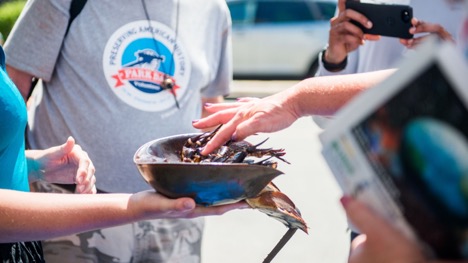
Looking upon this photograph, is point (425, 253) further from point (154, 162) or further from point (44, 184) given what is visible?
point (44, 184)

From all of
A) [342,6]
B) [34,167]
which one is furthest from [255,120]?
[342,6]

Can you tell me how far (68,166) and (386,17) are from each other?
47.4 inches

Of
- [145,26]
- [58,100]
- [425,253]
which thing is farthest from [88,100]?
[425,253]

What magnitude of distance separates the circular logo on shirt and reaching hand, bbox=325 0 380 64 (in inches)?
21.5

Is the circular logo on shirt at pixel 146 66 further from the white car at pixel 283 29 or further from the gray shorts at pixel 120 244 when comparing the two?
Answer: the white car at pixel 283 29

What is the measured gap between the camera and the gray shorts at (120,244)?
2.66m

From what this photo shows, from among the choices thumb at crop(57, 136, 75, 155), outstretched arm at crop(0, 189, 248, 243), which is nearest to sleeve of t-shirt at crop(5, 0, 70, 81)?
thumb at crop(57, 136, 75, 155)

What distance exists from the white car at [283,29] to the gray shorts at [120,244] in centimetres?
908

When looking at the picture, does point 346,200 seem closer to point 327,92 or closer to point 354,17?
point 327,92

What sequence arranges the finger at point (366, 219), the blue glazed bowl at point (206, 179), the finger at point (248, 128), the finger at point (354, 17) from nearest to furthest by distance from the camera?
the finger at point (366, 219)
the blue glazed bowl at point (206, 179)
the finger at point (248, 128)
the finger at point (354, 17)

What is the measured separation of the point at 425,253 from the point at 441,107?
19 centimetres

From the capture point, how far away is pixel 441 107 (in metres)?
0.98

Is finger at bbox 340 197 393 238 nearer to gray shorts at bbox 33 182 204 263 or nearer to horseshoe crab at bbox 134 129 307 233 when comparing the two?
horseshoe crab at bbox 134 129 307 233

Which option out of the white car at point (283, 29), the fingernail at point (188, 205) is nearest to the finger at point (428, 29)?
the fingernail at point (188, 205)
